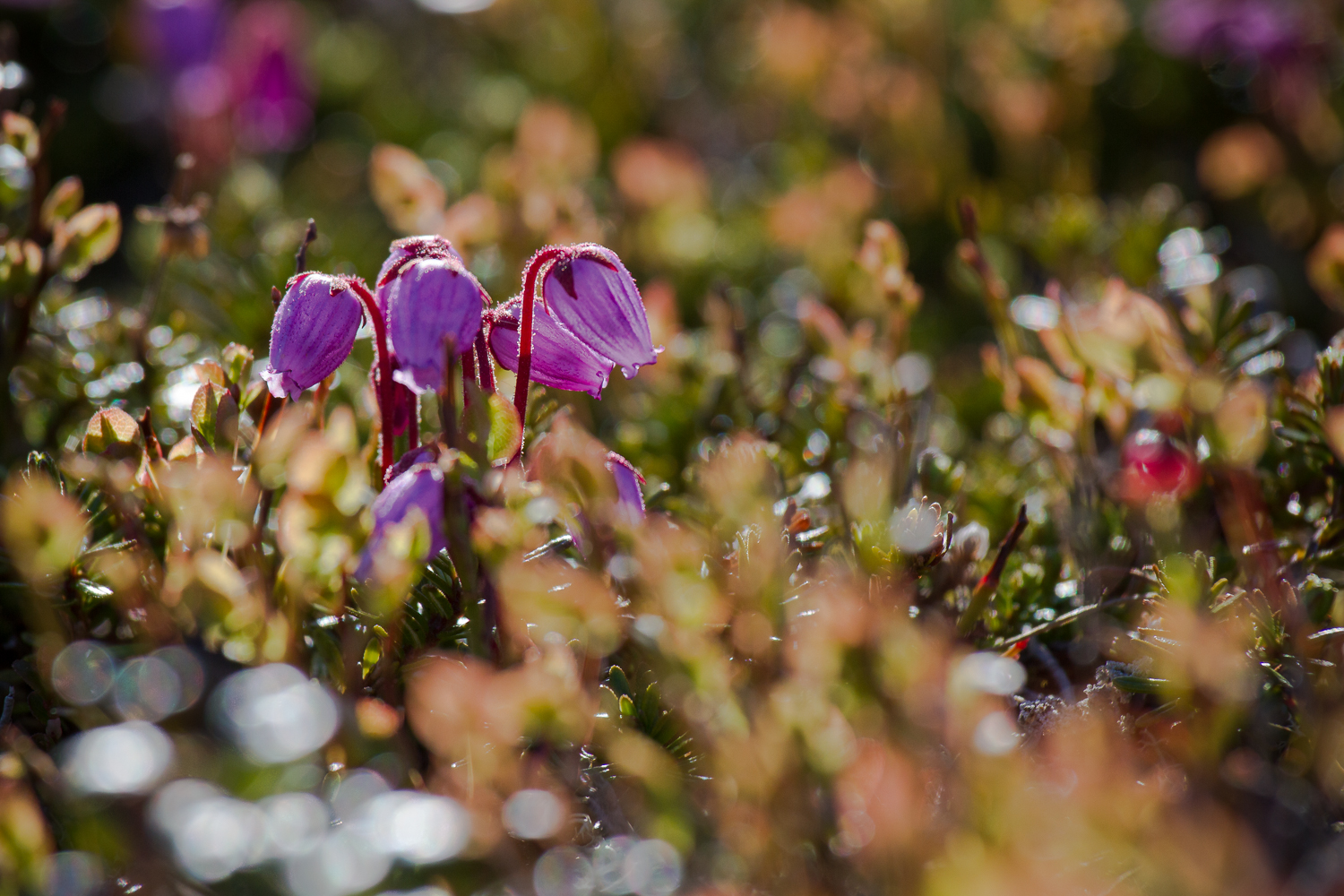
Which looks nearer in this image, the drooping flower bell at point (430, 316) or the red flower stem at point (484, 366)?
the drooping flower bell at point (430, 316)

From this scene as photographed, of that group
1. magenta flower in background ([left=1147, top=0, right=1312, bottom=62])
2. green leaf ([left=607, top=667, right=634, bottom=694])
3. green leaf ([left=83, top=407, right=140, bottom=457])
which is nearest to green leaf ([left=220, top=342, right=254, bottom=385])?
green leaf ([left=83, top=407, right=140, bottom=457])

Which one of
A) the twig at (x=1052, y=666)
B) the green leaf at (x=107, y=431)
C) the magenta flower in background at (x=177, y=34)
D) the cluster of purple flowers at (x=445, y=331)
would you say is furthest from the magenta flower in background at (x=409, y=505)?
the magenta flower in background at (x=177, y=34)

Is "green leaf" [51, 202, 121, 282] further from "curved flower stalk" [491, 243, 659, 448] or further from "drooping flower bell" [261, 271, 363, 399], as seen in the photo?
"curved flower stalk" [491, 243, 659, 448]

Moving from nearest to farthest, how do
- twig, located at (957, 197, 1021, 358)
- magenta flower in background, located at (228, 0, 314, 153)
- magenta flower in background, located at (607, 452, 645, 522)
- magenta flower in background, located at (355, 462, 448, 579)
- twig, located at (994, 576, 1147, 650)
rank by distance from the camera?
magenta flower in background, located at (355, 462, 448, 579), magenta flower in background, located at (607, 452, 645, 522), twig, located at (994, 576, 1147, 650), twig, located at (957, 197, 1021, 358), magenta flower in background, located at (228, 0, 314, 153)

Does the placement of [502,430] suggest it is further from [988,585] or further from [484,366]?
[988,585]

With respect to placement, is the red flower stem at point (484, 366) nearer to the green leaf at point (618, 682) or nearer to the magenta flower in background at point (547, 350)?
the magenta flower in background at point (547, 350)

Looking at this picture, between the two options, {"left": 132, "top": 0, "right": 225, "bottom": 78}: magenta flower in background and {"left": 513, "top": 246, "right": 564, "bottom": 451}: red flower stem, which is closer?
{"left": 513, "top": 246, "right": 564, "bottom": 451}: red flower stem
